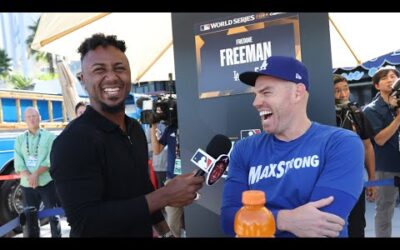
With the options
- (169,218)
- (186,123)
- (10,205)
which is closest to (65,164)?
(186,123)

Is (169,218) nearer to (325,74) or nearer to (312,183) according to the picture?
(325,74)

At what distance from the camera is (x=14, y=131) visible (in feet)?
24.0

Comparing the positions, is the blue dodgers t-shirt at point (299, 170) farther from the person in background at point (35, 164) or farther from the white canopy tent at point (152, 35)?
the person in background at point (35, 164)

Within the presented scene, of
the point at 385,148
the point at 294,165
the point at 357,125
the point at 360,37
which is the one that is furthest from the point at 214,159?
the point at 360,37

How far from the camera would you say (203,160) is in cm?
187

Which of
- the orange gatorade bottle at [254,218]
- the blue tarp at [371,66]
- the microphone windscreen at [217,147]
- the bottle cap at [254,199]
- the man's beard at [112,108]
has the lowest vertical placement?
the orange gatorade bottle at [254,218]

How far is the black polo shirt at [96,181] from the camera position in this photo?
1.59 metres

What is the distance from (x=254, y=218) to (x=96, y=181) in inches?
30.9

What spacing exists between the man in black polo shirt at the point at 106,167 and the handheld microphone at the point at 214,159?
0.06 m

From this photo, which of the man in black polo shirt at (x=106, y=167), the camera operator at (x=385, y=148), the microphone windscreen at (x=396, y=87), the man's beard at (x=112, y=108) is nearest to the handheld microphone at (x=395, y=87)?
the microphone windscreen at (x=396, y=87)

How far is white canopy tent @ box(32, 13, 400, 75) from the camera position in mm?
4348

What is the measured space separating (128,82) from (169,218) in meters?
3.84

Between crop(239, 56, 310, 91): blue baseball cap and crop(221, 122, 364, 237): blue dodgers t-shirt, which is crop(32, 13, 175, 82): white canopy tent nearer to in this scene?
crop(239, 56, 310, 91): blue baseball cap

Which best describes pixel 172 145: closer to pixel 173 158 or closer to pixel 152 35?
pixel 173 158
